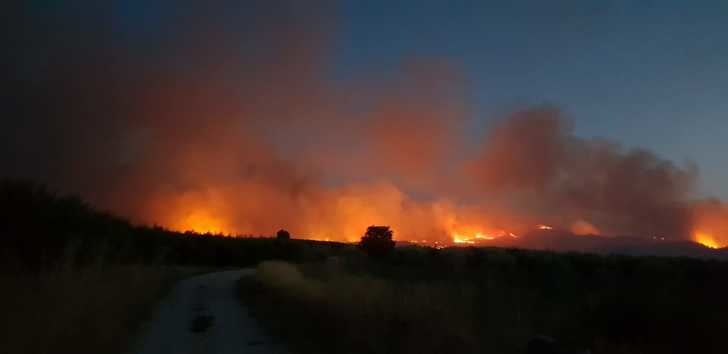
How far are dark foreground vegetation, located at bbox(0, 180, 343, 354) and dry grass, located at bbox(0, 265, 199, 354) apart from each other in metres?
0.02

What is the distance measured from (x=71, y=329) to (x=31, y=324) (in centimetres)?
84

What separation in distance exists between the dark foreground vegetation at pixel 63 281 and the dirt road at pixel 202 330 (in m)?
0.64

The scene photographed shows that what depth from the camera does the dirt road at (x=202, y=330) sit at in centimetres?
1278

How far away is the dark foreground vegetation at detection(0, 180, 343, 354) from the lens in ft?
35.5

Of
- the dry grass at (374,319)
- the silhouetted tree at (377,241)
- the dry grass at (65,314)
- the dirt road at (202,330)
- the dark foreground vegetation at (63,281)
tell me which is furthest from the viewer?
the silhouetted tree at (377,241)

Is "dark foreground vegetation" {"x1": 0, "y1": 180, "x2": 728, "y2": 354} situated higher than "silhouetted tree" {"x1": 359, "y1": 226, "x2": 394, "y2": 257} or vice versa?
"silhouetted tree" {"x1": 359, "y1": 226, "x2": 394, "y2": 257}

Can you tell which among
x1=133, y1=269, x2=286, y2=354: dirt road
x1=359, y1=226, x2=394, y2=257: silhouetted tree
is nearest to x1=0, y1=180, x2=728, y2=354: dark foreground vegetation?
x1=133, y1=269, x2=286, y2=354: dirt road

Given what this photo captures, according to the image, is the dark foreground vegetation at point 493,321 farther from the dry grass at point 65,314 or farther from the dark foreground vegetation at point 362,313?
the dry grass at point 65,314

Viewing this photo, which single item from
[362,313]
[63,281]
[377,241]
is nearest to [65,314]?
[63,281]

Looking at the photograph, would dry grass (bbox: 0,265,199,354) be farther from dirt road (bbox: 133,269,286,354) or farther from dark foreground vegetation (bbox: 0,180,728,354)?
dirt road (bbox: 133,269,286,354)

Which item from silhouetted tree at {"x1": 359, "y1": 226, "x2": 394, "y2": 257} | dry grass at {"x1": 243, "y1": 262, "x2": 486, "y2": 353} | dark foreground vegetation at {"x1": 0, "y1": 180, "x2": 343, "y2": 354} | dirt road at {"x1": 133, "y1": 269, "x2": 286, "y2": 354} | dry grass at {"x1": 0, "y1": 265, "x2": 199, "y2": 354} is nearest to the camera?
dry grass at {"x1": 0, "y1": 265, "x2": 199, "y2": 354}

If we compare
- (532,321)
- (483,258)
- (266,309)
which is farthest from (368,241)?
(532,321)

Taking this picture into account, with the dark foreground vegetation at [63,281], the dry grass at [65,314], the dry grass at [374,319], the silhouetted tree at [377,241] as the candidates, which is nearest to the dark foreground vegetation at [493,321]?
the dry grass at [374,319]

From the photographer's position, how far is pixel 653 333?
11617 millimetres
